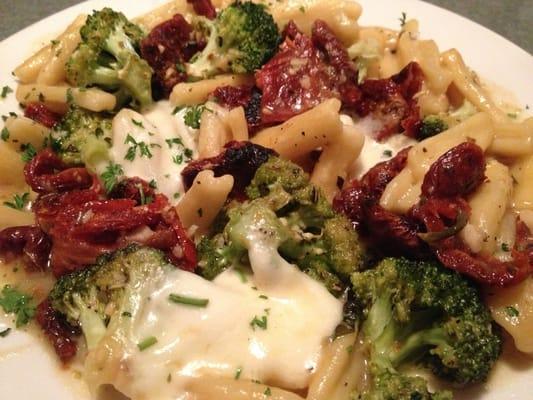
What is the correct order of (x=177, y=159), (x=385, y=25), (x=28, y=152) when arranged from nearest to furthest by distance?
(x=177, y=159) < (x=28, y=152) < (x=385, y=25)

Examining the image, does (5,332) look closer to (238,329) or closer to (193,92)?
(238,329)

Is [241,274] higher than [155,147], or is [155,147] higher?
[155,147]

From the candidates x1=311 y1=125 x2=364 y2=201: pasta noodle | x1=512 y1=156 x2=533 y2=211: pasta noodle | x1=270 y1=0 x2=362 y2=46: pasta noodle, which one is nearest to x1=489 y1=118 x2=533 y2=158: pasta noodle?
x1=512 y1=156 x2=533 y2=211: pasta noodle

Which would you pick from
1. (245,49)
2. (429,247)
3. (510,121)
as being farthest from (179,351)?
(510,121)

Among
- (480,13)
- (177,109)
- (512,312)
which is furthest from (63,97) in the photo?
(480,13)

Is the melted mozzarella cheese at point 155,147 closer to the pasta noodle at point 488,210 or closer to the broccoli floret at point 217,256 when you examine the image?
the broccoli floret at point 217,256

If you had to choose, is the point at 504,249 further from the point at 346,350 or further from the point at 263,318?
the point at 263,318

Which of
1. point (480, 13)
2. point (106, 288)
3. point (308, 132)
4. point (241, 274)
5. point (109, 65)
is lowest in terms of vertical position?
point (480, 13)
